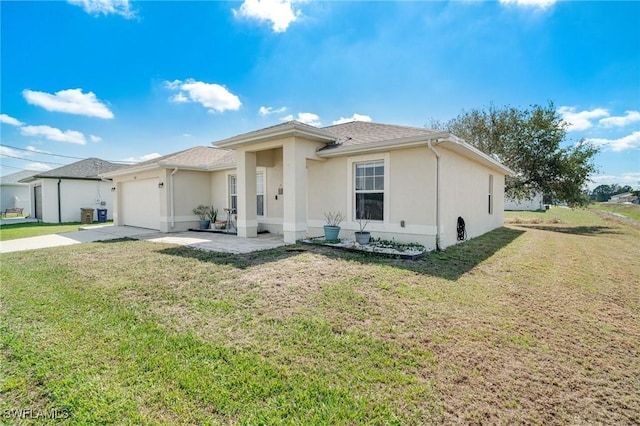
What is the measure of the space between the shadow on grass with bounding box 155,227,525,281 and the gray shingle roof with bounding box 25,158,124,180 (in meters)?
17.2

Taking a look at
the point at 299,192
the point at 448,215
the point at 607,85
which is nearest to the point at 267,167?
the point at 299,192

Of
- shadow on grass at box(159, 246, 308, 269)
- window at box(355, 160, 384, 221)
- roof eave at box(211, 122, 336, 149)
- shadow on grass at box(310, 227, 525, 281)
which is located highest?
roof eave at box(211, 122, 336, 149)

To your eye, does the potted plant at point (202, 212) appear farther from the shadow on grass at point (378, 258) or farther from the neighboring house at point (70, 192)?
the neighboring house at point (70, 192)

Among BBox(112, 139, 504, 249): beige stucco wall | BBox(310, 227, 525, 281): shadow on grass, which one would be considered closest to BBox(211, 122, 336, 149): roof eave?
BBox(112, 139, 504, 249): beige stucco wall

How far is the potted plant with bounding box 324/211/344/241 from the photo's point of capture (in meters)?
8.90

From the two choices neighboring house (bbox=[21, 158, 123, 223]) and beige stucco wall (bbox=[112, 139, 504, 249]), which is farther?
neighboring house (bbox=[21, 158, 123, 223])

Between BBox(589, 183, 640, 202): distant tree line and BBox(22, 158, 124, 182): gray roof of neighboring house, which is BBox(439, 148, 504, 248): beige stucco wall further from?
BBox(589, 183, 640, 202): distant tree line

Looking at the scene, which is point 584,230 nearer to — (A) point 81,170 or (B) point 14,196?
(A) point 81,170

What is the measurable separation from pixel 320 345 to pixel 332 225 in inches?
239

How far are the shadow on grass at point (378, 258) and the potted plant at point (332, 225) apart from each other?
825 millimetres

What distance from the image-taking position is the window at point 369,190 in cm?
875

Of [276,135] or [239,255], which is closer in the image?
Result: [239,255]

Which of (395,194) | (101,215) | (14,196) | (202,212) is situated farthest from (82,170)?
(395,194)

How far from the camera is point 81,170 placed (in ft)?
70.3
